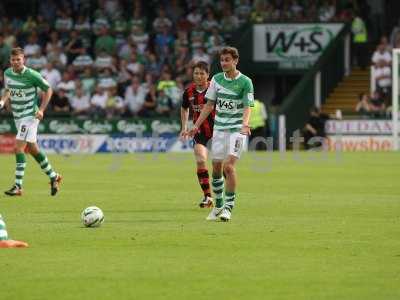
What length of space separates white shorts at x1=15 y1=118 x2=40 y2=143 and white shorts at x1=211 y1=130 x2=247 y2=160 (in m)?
5.22

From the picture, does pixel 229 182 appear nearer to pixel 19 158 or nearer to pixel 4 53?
pixel 19 158

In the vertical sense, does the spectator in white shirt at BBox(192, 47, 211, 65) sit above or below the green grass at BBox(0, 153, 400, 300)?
below

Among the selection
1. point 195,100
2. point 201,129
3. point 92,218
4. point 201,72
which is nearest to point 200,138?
point 201,129

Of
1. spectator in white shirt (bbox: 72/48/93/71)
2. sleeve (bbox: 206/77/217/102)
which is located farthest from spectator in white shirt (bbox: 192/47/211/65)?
sleeve (bbox: 206/77/217/102)

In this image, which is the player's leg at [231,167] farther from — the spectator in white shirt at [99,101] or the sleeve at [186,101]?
the spectator in white shirt at [99,101]

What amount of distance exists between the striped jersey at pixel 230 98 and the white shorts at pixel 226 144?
0.35 ft

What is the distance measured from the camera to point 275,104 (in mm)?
41906

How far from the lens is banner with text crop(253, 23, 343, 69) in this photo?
41281 millimetres

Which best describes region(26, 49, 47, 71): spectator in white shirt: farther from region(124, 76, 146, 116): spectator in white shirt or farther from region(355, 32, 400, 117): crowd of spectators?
region(355, 32, 400, 117): crowd of spectators

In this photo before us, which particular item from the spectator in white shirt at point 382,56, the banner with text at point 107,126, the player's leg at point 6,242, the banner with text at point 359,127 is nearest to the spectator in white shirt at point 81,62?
the banner with text at point 107,126

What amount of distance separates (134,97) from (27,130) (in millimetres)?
19251

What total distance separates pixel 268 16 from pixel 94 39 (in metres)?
6.16

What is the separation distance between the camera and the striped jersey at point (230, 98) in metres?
15.4

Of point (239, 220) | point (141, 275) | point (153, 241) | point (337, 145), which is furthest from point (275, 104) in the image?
point (141, 275)
